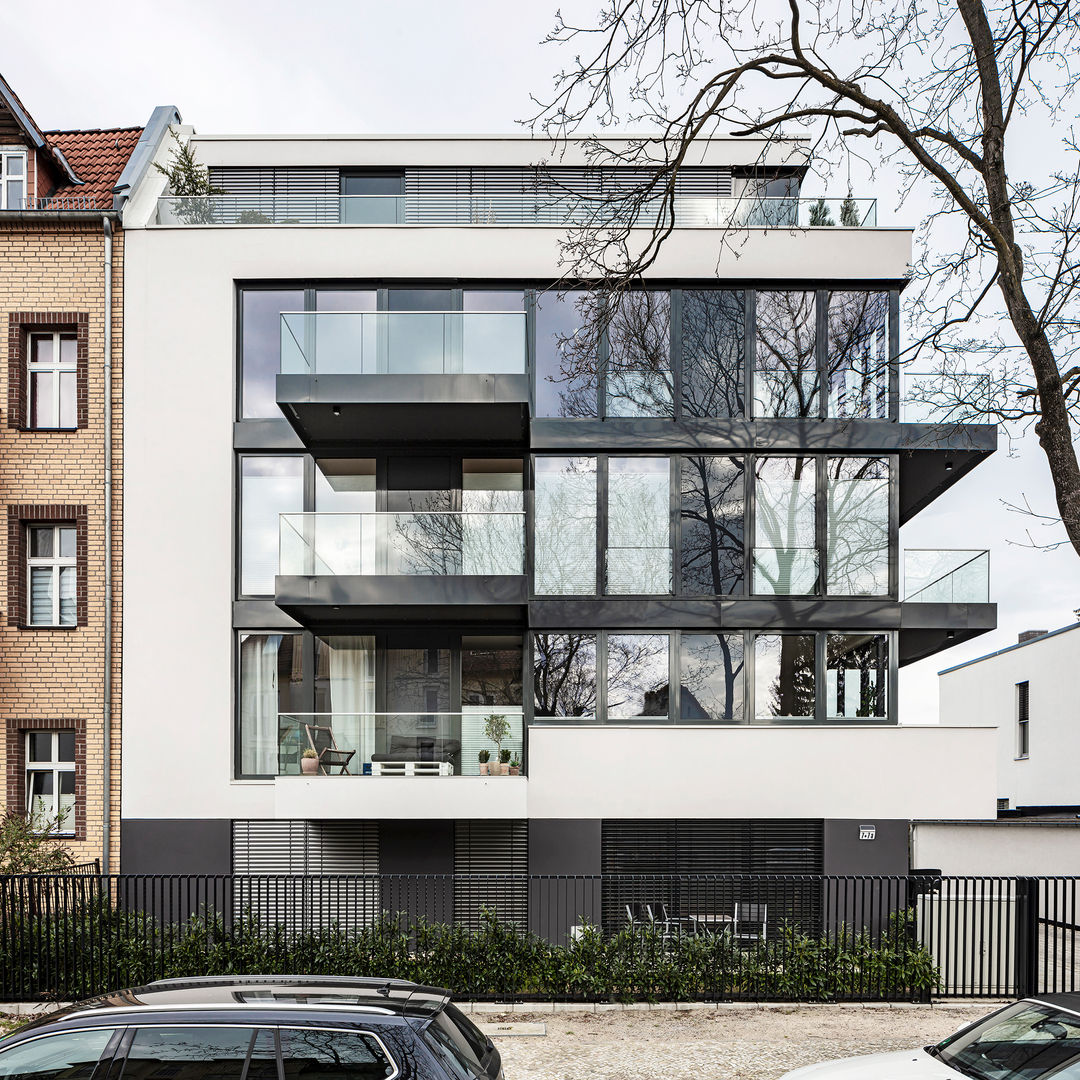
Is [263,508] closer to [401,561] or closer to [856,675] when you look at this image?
[401,561]

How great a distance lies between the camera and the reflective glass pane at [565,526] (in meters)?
15.2

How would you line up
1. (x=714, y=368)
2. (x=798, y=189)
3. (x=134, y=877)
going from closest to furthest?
(x=134, y=877), (x=714, y=368), (x=798, y=189)

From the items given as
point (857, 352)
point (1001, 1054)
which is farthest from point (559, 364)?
point (1001, 1054)

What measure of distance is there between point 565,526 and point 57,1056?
1082 centimetres

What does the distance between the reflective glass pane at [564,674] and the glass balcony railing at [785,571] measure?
2.81 m

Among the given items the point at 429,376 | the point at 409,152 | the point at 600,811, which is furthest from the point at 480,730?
the point at 409,152

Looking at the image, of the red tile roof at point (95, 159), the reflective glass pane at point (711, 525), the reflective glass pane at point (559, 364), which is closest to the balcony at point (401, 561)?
the reflective glass pane at point (559, 364)

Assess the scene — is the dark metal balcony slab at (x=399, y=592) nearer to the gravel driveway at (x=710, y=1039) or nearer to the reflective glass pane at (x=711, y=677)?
the reflective glass pane at (x=711, y=677)

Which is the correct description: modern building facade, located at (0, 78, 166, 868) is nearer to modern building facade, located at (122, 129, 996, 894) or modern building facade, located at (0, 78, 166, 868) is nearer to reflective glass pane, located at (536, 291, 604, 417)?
modern building facade, located at (122, 129, 996, 894)

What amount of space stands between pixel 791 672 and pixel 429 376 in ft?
23.6

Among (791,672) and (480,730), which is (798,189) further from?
(480,730)

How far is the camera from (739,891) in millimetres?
13266

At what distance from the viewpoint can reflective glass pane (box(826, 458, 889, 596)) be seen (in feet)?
50.0

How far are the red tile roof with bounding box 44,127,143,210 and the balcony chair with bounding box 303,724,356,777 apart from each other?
9.39 metres
